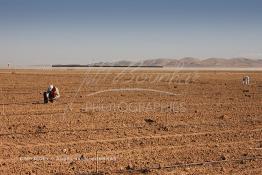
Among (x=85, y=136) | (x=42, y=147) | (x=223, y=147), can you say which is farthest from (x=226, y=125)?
(x=42, y=147)

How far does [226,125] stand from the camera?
17.6 meters

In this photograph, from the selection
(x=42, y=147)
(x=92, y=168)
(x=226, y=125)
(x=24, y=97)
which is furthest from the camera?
(x=24, y=97)

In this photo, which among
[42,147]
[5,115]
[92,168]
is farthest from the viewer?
[5,115]

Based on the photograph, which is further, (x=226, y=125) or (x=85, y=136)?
(x=226, y=125)

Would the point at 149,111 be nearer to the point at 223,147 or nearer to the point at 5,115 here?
the point at 5,115

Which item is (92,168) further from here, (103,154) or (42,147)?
(42,147)

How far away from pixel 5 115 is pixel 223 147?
30.7 ft

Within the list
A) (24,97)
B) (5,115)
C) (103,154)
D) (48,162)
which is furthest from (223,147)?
(24,97)

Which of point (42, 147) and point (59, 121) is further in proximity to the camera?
point (59, 121)

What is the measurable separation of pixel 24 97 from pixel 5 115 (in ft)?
25.6

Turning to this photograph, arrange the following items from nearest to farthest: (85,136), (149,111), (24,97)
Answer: (85,136) < (149,111) < (24,97)

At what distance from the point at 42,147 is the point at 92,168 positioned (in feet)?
8.75

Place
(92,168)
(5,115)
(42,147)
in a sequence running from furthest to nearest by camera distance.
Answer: (5,115) → (42,147) → (92,168)

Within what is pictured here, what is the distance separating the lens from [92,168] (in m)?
11.3
